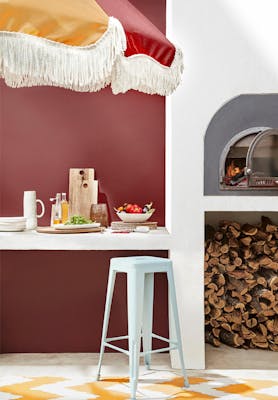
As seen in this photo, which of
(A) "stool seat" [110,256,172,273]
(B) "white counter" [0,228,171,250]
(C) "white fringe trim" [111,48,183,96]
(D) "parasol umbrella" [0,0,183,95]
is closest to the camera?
(D) "parasol umbrella" [0,0,183,95]

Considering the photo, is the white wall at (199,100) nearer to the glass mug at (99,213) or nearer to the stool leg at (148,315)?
the stool leg at (148,315)

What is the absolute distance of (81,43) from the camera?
7.98 feet

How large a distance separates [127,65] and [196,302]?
2.02 metres

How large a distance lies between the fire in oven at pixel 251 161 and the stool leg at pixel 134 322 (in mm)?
921

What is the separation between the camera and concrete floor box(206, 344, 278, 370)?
4.29 m

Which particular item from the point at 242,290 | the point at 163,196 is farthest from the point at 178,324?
the point at 163,196

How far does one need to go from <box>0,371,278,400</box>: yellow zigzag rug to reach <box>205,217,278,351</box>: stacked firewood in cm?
67

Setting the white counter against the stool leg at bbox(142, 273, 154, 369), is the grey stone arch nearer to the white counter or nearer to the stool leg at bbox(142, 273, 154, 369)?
the white counter

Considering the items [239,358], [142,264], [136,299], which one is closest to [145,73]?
[142,264]

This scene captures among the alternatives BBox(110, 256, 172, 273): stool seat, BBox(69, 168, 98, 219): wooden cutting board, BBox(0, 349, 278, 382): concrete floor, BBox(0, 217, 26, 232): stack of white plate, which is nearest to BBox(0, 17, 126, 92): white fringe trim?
BBox(110, 256, 172, 273): stool seat

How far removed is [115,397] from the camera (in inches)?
143

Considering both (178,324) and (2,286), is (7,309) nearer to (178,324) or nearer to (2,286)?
(2,286)

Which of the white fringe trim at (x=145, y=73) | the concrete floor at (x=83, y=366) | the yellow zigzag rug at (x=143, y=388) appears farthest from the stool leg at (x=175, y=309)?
the white fringe trim at (x=145, y=73)

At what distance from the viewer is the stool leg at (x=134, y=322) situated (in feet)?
12.0
